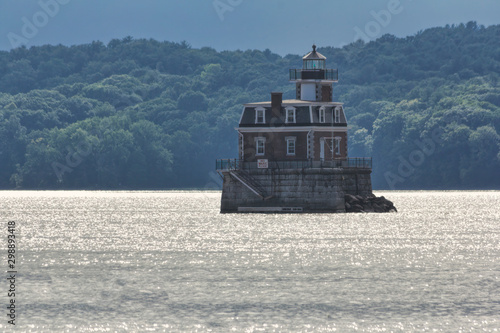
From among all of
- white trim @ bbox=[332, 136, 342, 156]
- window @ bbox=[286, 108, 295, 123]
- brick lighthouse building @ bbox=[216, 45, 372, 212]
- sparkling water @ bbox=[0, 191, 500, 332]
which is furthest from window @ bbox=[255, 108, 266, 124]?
sparkling water @ bbox=[0, 191, 500, 332]

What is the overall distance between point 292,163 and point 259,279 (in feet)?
128

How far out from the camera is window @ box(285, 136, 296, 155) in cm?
8621

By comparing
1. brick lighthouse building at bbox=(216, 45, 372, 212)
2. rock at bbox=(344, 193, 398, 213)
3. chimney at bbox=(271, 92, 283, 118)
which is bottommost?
rock at bbox=(344, 193, 398, 213)

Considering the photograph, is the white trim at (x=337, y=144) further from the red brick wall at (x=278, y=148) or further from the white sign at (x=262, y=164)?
the white sign at (x=262, y=164)

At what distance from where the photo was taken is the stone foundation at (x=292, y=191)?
80.0 meters

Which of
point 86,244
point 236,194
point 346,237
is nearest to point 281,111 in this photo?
point 236,194

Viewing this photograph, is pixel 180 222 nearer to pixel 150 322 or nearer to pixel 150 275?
pixel 150 275

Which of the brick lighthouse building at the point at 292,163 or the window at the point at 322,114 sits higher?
the window at the point at 322,114

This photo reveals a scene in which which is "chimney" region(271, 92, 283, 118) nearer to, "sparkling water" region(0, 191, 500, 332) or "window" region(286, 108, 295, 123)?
"window" region(286, 108, 295, 123)

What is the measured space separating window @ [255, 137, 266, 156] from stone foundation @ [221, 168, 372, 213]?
5131 millimetres

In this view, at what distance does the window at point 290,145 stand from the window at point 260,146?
2075 millimetres

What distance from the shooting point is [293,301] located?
39406 mm

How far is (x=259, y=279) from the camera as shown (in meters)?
45.0

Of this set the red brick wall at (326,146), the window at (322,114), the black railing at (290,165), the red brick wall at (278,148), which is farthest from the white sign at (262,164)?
the window at (322,114)
